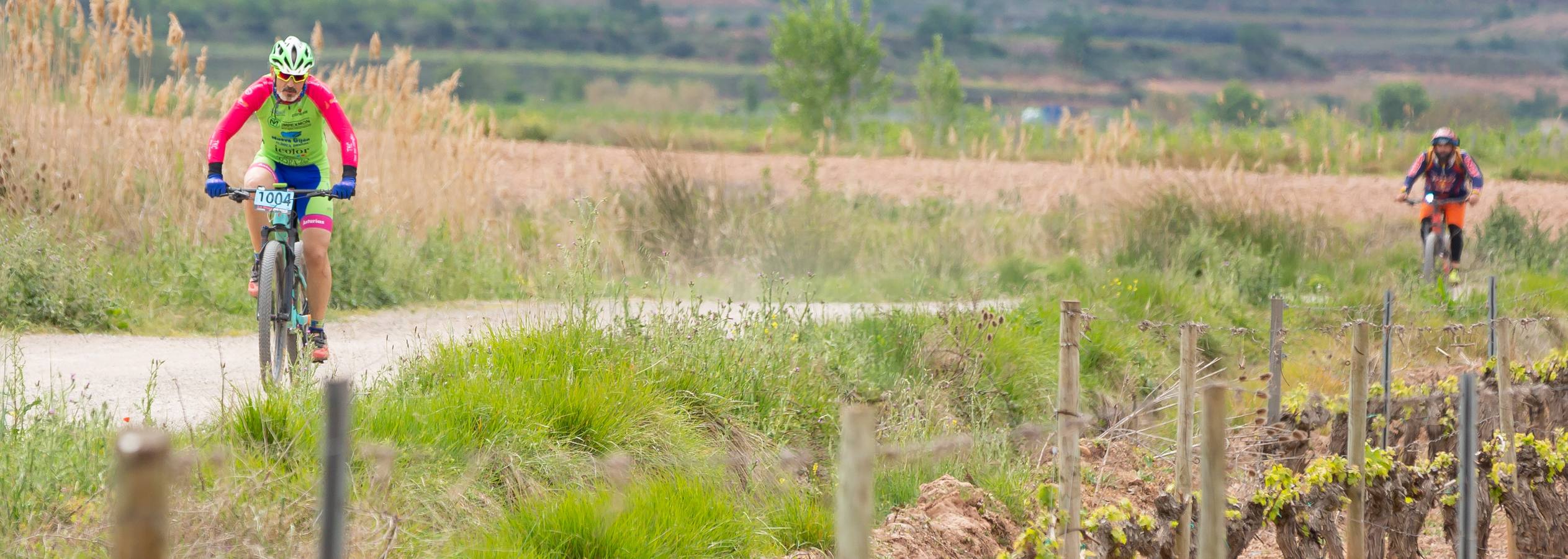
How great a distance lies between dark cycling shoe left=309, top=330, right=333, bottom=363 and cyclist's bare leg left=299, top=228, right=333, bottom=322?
0.06 m

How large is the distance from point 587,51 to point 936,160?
111009mm

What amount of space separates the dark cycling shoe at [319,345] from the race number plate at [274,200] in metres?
0.63

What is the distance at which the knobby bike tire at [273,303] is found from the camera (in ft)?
22.4

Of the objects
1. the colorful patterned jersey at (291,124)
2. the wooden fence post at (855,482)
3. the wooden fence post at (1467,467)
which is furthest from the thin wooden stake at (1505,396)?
the colorful patterned jersey at (291,124)

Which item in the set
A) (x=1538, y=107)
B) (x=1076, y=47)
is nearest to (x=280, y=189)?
(x=1538, y=107)

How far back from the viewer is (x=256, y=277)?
275 inches

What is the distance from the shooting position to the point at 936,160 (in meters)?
33.3

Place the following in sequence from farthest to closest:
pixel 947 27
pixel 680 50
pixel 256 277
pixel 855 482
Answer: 1. pixel 947 27
2. pixel 680 50
3. pixel 256 277
4. pixel 855 482

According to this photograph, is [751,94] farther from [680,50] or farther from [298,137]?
[298,137]

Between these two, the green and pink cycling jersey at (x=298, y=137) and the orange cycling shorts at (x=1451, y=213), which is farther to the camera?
the orange cycling shorts at (x=1451, y=213)

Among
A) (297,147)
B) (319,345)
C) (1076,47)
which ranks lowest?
(319,345)

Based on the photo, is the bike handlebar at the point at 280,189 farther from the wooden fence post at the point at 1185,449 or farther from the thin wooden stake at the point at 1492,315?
the thin wooden stake at the point at 1492,315

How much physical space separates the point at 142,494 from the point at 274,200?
16.1 feet

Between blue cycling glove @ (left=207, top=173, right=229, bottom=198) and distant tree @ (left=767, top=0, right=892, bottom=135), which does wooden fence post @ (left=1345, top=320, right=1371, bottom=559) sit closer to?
blue cycling glove @ (left=207, top=173, right=229, bottom=198)
